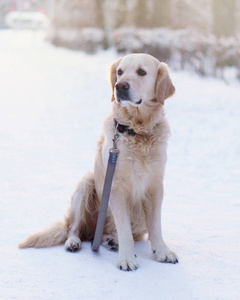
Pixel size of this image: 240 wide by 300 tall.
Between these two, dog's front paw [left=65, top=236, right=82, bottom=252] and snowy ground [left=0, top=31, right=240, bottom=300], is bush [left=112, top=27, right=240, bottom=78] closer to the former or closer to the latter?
snowy ground [left=0, top=31, right=240, bottom=300]

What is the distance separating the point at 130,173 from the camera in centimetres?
302

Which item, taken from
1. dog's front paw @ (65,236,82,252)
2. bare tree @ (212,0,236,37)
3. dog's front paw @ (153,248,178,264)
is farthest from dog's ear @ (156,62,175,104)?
bare tree @ (212,0,236,37)

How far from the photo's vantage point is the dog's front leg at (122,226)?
3.01 metres

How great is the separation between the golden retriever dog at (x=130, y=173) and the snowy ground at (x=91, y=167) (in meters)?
0.13

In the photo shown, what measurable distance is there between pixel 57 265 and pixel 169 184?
2.42 m

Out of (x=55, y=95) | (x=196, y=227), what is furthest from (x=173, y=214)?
(x=55, y=95)

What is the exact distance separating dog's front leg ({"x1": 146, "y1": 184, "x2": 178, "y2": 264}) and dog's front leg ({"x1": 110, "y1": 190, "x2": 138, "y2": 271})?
0.62 feet

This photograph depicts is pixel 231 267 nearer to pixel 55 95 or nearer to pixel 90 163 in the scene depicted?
pixel 90 163

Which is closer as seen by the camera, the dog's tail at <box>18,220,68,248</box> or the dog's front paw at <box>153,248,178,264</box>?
the dog's front paw at <box>153,248,178,264</box>

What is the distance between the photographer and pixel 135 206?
127 inches

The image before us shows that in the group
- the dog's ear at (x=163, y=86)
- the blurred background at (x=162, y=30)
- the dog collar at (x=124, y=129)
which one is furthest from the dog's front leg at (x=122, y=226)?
the blurred background at (x=162, y=30)

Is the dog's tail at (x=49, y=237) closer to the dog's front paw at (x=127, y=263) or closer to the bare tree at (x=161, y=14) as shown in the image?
the dog's front paw at (x=127, y=263)

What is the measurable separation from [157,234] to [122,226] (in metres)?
0.28

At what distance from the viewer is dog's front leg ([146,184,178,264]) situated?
311cm
